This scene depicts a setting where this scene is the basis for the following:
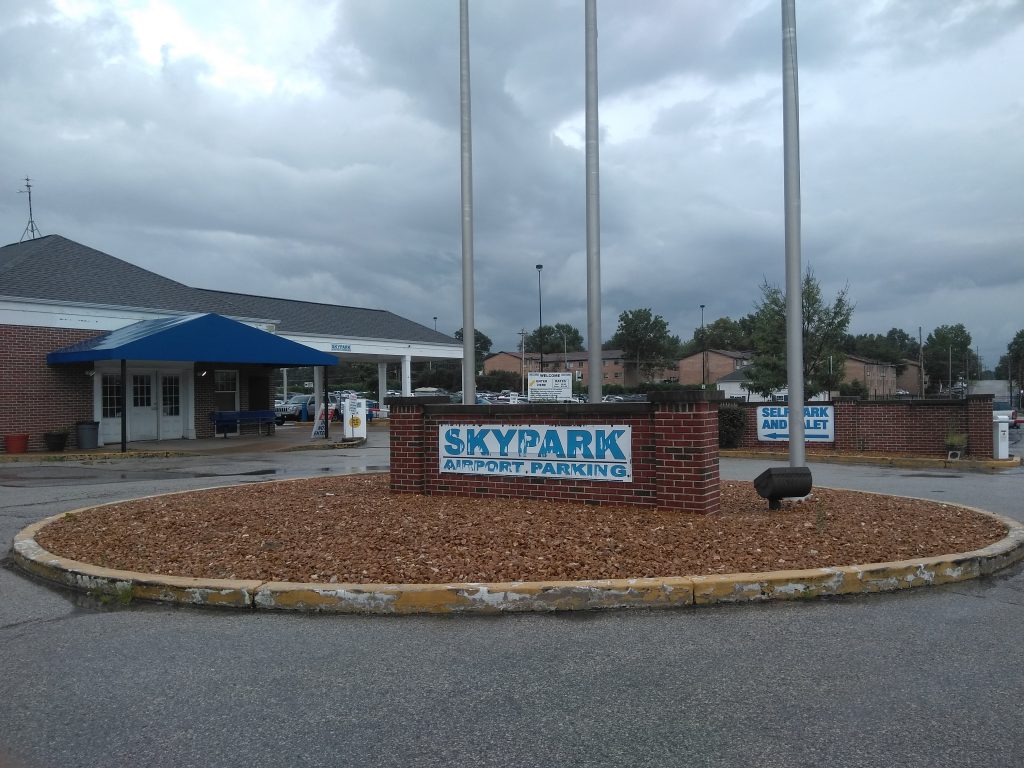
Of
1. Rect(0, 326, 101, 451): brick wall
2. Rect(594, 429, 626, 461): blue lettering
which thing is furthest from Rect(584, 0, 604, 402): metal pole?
Rect(0, 326, 101, 451): brick wall

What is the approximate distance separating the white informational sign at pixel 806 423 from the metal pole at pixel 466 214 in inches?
421

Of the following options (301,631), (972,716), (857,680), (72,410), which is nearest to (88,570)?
(301,631)

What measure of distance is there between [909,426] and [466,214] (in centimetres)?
1312

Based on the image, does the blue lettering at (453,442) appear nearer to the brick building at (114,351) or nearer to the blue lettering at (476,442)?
the blue lettering at (476,442)

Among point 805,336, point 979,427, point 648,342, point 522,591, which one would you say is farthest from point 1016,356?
point 522,591

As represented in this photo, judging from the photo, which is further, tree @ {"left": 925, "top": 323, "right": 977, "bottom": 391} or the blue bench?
tree @ {"left": 925, "top": 323, "right": 977, "bottom": 391}

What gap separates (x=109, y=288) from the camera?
24672 millimetres

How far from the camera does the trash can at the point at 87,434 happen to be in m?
21.9

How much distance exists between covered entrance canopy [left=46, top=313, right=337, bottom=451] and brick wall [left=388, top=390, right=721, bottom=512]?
1258 cm

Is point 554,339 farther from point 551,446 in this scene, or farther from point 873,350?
point 551,446

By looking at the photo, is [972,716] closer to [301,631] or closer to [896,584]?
[896,584]

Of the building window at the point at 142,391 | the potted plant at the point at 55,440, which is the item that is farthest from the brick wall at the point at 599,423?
the building window at the point at 142,391

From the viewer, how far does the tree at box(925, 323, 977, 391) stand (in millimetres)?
131875

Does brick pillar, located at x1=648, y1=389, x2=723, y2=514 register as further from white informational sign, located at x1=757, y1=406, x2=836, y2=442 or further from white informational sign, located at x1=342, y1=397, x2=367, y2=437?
white informational sign, located at x1=342, y1=397, x2=367, y2=437
